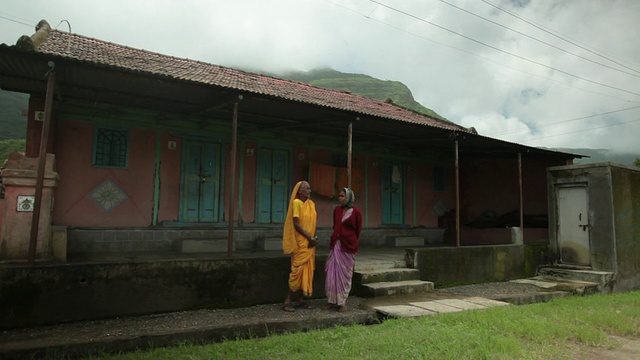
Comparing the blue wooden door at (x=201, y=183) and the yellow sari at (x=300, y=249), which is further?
the blue wooden door at (x=201, y=183)

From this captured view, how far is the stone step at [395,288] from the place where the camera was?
635 cm

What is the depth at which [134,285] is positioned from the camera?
5.02m

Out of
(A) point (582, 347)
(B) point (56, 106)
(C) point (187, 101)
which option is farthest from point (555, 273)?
(B) point (56, 106)

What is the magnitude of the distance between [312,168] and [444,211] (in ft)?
16.1

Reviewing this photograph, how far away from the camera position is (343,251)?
559 centimetres

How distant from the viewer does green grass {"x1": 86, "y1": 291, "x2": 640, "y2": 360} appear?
151 inches

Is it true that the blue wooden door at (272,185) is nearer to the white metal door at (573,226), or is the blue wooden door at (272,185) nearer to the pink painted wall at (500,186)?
the pink painted wall at (500,186)

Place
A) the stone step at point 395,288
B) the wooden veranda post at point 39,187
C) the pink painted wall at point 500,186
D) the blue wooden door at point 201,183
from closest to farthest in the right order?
the wooden veranda post at point 39,187 < the stone step at point 395,288 < the blue wooden door at point 201,183 < the pink painted wall at point 500,186

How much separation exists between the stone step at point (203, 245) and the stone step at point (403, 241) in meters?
4.47

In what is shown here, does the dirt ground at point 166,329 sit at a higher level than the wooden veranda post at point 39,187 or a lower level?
lower

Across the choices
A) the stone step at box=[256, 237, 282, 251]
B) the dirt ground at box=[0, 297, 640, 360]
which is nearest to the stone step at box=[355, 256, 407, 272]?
the dirt ground at box=[0, 297, 640, 360]

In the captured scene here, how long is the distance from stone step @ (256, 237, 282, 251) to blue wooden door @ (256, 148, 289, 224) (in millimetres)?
583

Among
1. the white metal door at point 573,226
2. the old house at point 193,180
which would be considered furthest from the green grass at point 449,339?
the white metal door at point 573,226

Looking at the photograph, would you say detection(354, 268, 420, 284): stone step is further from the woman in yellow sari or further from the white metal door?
the white metal door
